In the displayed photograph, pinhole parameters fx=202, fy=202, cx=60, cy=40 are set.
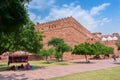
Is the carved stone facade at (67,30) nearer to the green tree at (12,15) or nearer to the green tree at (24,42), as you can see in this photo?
the green tree at (24,42)

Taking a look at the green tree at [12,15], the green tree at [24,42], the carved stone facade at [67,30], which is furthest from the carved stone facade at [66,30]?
the green tree at [12,15]

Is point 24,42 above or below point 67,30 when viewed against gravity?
below

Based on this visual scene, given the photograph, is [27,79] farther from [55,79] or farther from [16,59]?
[16,59]

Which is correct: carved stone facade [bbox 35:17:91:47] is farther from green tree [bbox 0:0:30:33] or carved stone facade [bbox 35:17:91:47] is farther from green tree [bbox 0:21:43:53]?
green tree [bbox 0:0:30:33]

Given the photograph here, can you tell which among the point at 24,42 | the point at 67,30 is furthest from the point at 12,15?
the point at 67,30

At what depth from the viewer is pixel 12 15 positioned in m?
9.09

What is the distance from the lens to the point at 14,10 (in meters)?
9.09

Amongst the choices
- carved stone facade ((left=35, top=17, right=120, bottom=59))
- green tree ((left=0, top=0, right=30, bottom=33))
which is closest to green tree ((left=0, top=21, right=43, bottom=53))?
green tree ((left=0, top=0, right=30, bottom=33))

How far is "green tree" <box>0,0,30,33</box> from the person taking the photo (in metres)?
8.74

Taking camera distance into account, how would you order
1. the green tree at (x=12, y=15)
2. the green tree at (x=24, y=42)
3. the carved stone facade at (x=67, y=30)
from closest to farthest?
the green tree at (x=12, y=15) < the green tree at (x=24, y=42) < the carved stone facade at (x=67, y=30)

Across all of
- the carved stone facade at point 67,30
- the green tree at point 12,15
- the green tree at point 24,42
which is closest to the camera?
the green tree at point 12,15

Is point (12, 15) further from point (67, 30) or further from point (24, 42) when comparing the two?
point (67, 30)

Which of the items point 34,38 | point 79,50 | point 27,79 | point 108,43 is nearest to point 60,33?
point 79,50

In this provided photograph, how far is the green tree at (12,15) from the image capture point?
874cm
